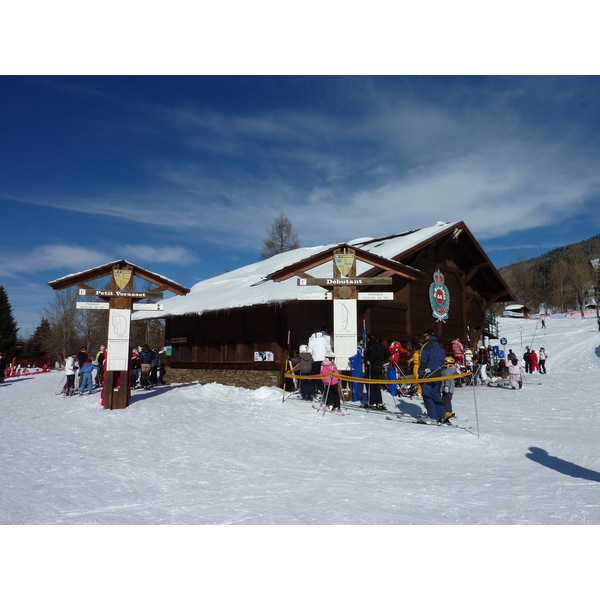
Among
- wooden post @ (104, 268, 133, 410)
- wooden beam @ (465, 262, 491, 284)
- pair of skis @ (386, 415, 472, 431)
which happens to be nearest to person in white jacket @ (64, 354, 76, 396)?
wooden post @ (104, 268, 133, 410)

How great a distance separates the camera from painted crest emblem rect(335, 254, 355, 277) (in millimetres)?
11148

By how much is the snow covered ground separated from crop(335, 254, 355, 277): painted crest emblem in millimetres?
3498

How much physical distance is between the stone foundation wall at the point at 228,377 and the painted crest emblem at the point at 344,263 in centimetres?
561

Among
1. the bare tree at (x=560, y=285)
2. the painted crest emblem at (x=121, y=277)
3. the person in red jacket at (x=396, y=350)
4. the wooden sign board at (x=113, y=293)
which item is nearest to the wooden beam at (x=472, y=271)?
the person in red jacket at (x=396, y=350)

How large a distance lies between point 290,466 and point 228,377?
11386mm

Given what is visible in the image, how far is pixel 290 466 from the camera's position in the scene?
6.43 metres

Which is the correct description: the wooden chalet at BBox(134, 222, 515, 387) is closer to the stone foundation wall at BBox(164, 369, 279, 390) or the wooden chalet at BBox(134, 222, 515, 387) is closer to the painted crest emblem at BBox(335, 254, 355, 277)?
the stone foundation wall at BBox(164, 369, 279, 390)

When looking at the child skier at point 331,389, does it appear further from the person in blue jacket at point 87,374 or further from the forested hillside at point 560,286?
the forested hillside at point 560,286

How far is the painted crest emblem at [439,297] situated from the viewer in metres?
18.4

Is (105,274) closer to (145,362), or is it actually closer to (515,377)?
(145,362)

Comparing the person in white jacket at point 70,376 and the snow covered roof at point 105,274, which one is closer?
the snow covered roof at point 105,274

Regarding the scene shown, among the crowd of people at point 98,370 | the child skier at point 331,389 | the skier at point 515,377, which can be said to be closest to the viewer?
the child skier at point 331,389

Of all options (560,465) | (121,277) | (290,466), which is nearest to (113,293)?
(121,277)

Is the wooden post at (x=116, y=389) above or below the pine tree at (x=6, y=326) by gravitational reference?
below
